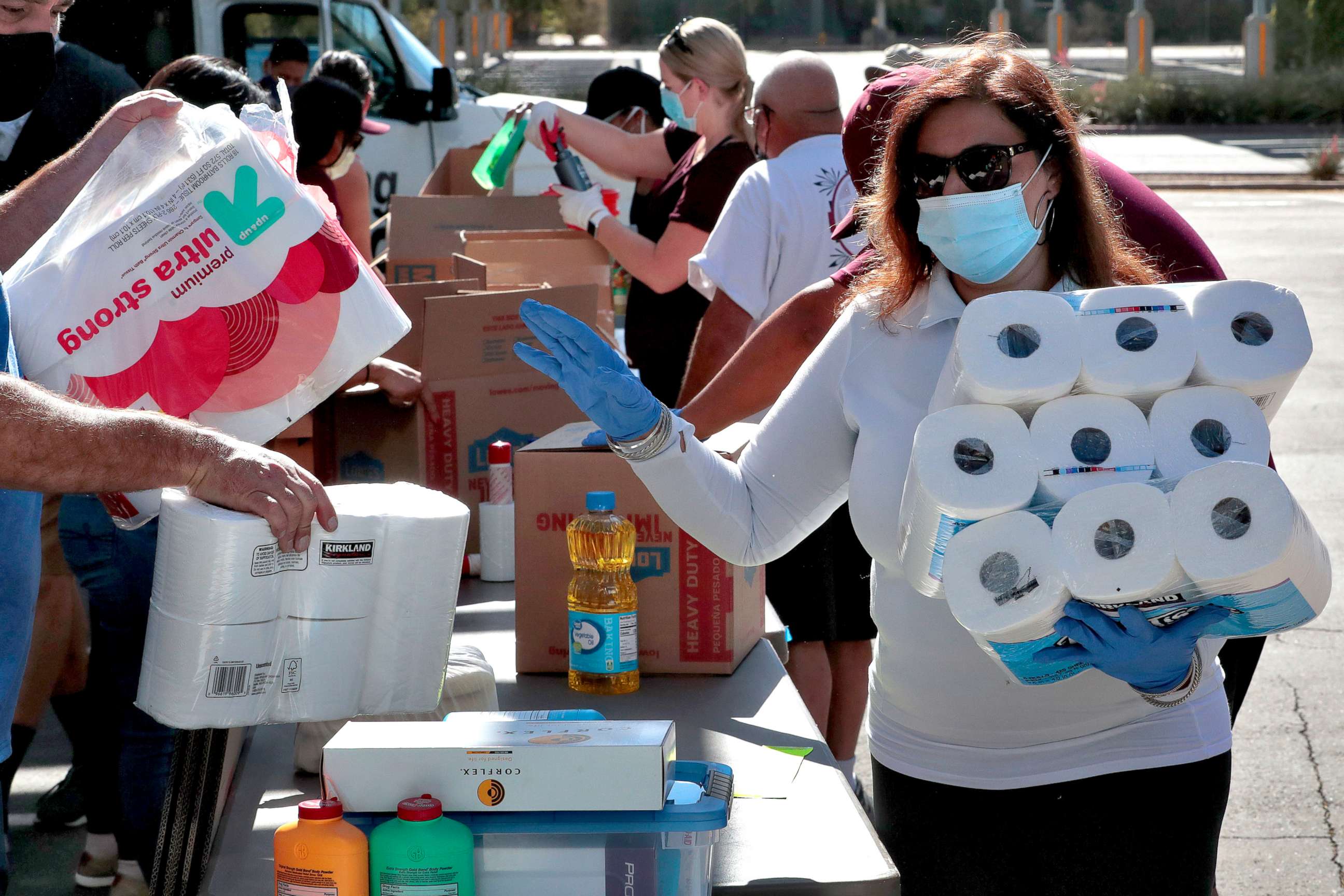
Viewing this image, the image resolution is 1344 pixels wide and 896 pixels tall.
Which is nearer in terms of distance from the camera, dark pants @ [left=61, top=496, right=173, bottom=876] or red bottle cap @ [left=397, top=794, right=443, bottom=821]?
red bottle cap @ [left=397, top=794, right=443, bottom=821]

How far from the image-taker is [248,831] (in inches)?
70.2

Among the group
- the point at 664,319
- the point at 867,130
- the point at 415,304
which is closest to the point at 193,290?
the point at 415,304

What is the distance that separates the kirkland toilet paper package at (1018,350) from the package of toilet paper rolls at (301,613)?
0.71 metres

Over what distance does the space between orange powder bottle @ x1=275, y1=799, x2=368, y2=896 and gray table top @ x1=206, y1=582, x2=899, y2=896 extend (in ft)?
1.01

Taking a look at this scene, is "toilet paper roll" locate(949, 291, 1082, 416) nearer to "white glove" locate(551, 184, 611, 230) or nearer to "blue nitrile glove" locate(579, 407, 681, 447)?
"blue nitrile glove" locate(579, 407, 681, 447)

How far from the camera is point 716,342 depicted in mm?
3422

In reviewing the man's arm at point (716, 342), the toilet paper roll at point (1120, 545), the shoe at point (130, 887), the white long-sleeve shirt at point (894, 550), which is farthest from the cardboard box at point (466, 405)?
the toilet paper roll at point (1120, 545)

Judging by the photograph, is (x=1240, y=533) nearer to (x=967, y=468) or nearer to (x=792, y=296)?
(x=967, y=468)

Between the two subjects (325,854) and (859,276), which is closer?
(325,854)

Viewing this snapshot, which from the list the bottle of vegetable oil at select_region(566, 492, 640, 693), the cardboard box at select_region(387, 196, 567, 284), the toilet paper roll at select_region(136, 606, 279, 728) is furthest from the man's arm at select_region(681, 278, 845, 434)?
the cardboard box at select_region(387, 196, 567, 284)

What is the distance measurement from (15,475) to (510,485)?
54.8 inches

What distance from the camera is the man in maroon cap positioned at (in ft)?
7.14

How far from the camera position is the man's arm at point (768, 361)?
2.49 m

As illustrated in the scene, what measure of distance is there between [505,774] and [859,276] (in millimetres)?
1222
